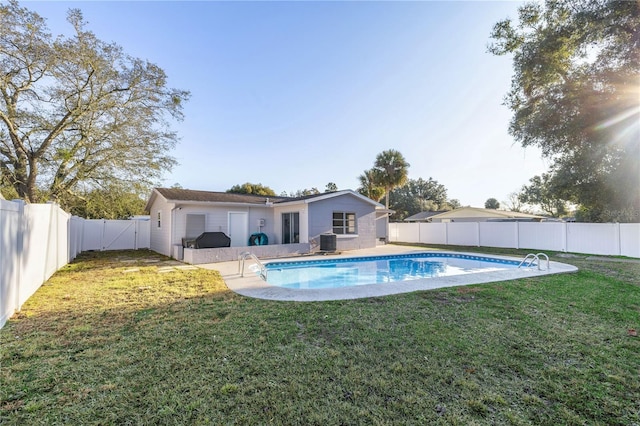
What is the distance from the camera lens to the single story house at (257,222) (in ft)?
43.0

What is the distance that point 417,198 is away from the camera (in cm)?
4694

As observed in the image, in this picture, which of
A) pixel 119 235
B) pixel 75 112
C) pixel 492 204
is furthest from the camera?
pixel 492 204

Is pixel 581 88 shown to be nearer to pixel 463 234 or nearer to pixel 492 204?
pixel 463 234

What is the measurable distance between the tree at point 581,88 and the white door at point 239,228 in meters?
13.7

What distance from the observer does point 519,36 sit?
1285 centimetres

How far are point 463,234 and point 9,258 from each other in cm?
2059

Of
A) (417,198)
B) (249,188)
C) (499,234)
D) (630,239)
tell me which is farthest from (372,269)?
(417,198)

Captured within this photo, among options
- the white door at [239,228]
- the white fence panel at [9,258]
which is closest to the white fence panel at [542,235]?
the white door at [239,228]

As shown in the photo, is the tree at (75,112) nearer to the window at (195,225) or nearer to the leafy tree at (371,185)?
the window at (195,225)

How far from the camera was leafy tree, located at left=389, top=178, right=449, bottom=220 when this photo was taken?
147ft

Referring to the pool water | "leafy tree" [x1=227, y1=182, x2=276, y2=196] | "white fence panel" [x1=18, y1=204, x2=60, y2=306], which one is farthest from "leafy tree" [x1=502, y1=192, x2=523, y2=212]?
"white fence panel" [x1=18, y1=204, x2=60, y2=306]

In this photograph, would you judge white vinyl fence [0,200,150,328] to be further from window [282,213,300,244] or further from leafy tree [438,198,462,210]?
leafy tree [438,198,462,210]

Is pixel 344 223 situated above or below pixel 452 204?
below

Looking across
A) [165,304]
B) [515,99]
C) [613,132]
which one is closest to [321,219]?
[165,304]
